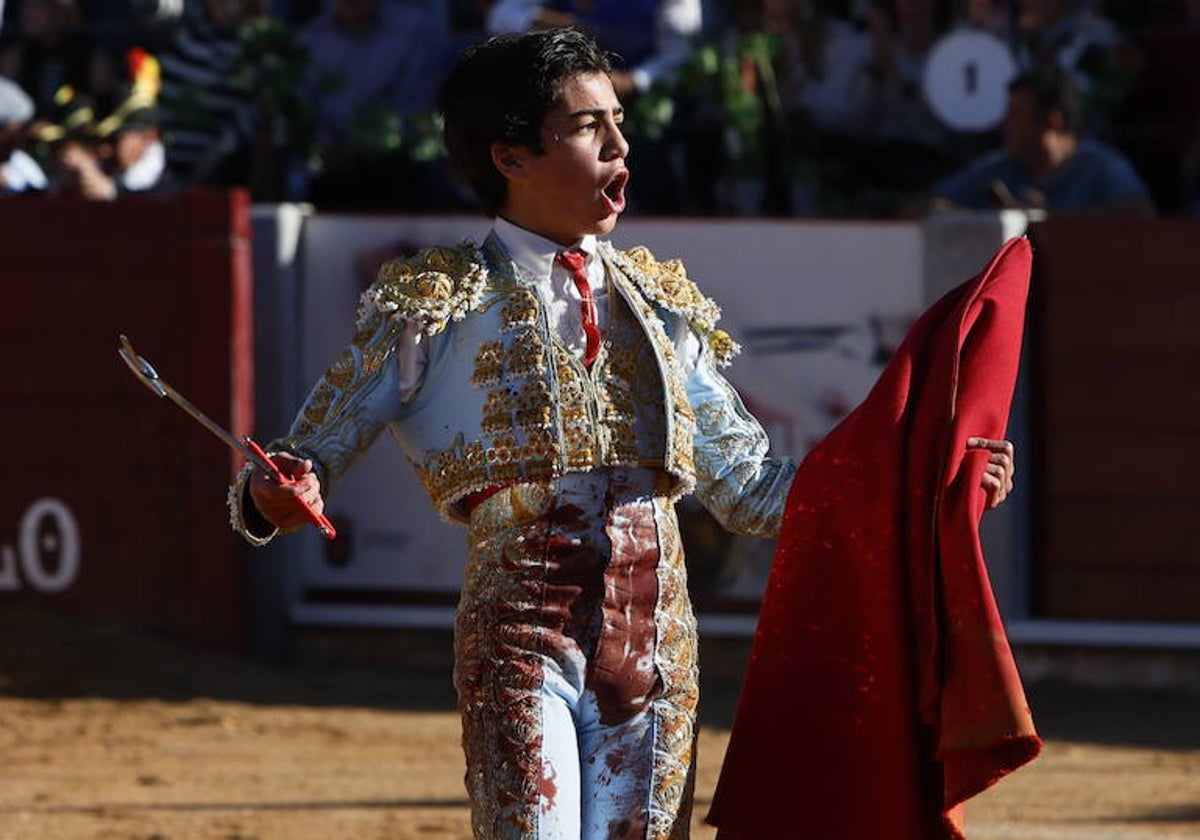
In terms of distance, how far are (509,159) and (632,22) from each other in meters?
5.59

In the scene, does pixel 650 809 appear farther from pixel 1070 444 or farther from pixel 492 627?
pixel 1070 444

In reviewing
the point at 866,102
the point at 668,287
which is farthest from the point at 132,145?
the point at 668,287

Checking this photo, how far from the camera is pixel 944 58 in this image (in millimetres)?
8141

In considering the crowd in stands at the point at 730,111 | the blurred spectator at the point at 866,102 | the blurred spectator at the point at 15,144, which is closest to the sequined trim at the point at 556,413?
the crowd in stands at the point at 730,111

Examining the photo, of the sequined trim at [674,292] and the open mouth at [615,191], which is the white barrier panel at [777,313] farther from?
the open mouth at [615,191]

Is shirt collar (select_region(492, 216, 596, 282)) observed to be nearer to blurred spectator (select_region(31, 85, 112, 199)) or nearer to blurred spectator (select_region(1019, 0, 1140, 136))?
blurred spectator (select_region(31, 85, 112, 199))

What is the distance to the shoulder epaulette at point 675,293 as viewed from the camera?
3.26 metres

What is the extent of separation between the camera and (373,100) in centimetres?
902

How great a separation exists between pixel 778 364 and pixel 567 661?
189 inches

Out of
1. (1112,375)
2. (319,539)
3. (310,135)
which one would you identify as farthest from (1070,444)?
(310,135)

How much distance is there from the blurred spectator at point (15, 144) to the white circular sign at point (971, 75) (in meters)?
3.27

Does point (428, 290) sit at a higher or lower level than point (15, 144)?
lower

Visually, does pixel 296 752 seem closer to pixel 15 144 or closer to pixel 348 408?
pixel 15 144

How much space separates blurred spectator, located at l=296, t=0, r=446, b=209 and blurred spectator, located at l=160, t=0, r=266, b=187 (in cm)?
26
